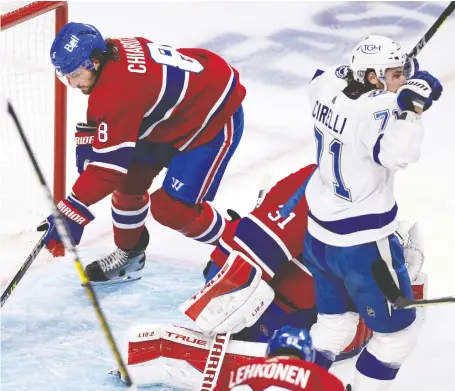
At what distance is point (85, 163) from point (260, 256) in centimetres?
82

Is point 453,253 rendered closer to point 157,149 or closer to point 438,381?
point 438,381

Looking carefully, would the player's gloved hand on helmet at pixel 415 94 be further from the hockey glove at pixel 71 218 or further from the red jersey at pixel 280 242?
the hockey glove at pixel 71 218

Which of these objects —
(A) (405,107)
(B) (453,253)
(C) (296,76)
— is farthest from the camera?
(C) (296,76)

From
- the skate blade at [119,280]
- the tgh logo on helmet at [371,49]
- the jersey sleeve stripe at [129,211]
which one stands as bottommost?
the skate blade at [119,280]

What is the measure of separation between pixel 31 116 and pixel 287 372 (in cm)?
230

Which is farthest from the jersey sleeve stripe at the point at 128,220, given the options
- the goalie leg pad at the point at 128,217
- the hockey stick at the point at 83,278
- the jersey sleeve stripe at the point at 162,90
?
the hockey stick at the point at 83,278

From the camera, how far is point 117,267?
11.0 feet

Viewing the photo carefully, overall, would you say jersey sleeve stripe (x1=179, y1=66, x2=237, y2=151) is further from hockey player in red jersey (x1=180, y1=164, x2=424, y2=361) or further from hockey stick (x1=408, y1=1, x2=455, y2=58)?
hockey stick (x1=408, y1=1, x2=455, y2=58)

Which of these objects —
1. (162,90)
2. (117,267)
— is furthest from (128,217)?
(162,90)

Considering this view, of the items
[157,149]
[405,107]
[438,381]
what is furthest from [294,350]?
[157,149]

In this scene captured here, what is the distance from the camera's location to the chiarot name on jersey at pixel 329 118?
A: 2.33 m

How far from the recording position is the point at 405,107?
7.38 feet

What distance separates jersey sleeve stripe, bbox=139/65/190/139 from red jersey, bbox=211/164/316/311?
1.50ft

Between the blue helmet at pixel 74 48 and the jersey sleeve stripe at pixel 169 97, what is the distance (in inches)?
8.4
